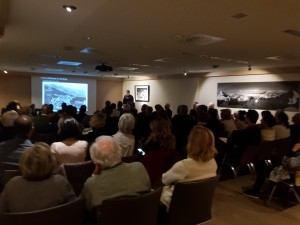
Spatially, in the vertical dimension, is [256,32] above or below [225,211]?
above

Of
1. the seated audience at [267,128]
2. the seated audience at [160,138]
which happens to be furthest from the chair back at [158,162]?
the seated audience at [267,128]

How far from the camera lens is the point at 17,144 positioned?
263 centimetres

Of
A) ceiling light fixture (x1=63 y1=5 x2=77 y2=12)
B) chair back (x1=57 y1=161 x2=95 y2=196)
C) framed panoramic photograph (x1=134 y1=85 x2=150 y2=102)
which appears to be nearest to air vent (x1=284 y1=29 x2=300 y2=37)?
ceiling light fixture (x1=63 y1=5 x2=77 y2=12)

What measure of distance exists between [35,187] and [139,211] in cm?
66

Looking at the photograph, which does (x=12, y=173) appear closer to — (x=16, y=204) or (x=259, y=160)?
(x=16, y=204)

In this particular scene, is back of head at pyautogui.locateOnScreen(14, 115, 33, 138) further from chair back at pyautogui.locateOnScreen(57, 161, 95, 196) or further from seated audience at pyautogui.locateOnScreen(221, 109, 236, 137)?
seated audience at pyautogui.locateOnScreen(221, 109, 236, 137)

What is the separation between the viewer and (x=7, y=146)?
2.61 metres

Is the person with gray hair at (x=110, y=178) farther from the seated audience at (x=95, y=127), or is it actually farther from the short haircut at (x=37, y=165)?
the seated audience at (x=95, y=127)

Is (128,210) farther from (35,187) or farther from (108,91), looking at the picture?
(108,91)

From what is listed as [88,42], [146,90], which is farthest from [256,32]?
[146,90]

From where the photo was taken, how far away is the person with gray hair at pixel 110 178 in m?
1.80

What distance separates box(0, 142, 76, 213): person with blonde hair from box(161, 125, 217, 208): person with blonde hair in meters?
0.82

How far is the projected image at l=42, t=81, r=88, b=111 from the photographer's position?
42.9ft

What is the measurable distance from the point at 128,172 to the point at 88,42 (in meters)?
3.77
